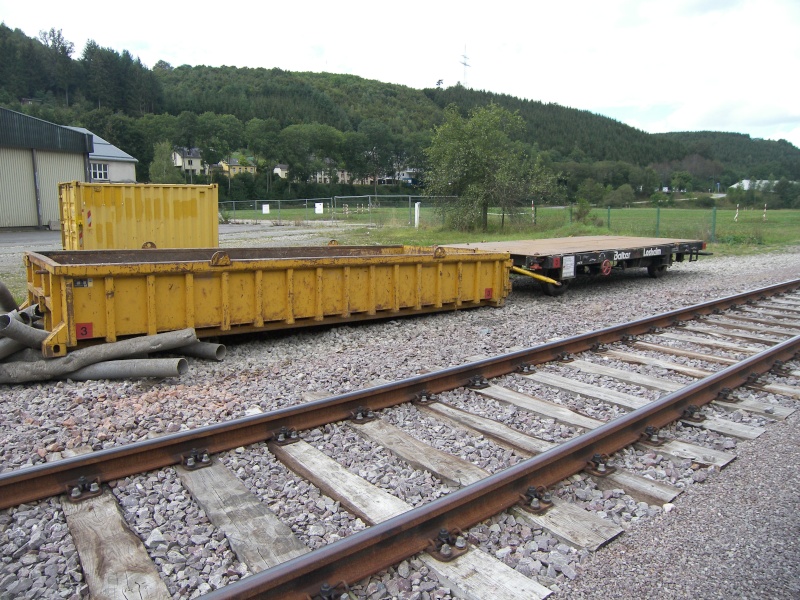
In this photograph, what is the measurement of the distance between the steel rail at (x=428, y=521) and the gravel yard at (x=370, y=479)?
0.10 meters

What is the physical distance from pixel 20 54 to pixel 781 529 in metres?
155

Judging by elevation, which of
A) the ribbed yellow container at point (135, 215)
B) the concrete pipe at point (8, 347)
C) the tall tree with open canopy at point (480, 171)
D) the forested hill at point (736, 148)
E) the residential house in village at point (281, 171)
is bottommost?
the concrete pipe at point (8, 347)

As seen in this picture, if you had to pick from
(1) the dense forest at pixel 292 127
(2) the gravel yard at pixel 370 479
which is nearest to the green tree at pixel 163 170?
(1) the dense forest at pixel 292 127

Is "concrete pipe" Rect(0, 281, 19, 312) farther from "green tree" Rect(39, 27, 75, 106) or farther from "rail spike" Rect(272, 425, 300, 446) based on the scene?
"green tree" Rect(39, 27, 75, 106)

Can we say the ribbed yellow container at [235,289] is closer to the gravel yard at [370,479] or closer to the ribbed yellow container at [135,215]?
the gravel yard at [370,479]

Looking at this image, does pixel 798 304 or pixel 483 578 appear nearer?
pixel 483 578

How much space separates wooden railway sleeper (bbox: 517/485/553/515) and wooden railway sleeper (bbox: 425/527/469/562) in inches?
22.7

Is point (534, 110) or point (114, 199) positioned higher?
point (534, 110)

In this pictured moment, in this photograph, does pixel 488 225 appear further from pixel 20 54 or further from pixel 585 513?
pixel 20 54

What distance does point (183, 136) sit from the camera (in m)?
115

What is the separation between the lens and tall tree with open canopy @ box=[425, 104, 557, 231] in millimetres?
28500

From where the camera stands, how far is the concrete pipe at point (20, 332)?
20.0 ft

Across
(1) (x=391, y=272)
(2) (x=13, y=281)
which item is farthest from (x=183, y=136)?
(1) (x=391, y=272)

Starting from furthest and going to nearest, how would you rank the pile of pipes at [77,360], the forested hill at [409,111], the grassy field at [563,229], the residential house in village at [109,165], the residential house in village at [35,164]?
the forested hill at [409,111] → the residential house in village at [109,165] → the residential house in village at [35,164] → the grassy field at [563,229] → the pile of pipes at [77,360]
